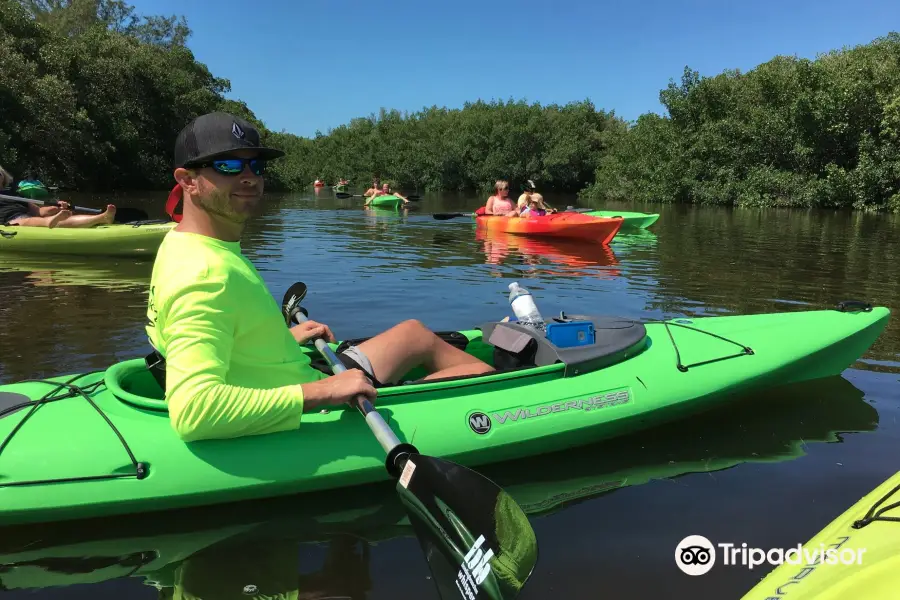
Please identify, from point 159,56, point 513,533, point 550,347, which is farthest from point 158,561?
point 159,56

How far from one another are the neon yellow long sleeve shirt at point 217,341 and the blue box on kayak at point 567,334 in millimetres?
1737

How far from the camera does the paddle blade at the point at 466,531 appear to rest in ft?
6.65

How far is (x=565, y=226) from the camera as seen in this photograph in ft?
41.1

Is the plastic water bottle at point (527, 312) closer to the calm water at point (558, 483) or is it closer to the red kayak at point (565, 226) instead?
the calm water at point (558, 483)

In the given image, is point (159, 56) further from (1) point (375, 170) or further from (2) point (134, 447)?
(2) point (134, 447)

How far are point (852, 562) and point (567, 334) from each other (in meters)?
2.13

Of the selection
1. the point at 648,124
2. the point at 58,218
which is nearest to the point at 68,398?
the point at 58,218

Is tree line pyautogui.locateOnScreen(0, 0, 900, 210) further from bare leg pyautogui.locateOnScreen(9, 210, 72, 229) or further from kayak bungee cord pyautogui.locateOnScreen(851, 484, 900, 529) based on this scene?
kayak bungee cord pyautogui.locateOnScreen(851, 484, 900, 529)

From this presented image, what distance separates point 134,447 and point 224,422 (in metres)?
0.59

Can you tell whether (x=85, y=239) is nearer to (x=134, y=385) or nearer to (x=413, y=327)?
(x=134, y=385)

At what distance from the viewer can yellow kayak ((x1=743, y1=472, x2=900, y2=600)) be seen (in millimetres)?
1518

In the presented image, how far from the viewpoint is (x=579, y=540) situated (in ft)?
8.81

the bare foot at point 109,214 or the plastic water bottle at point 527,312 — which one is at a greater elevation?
the bare foot at point 109,214

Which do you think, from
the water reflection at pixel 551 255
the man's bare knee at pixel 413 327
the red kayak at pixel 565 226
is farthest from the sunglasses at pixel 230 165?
the red kayak at pixel 565 226
